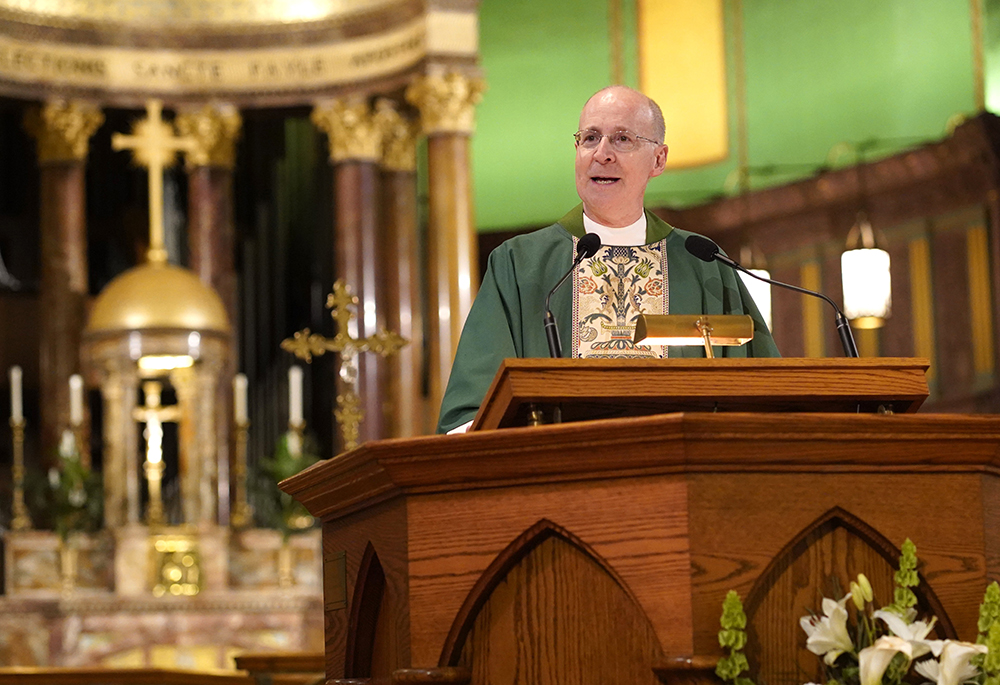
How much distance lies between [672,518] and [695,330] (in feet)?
1.80

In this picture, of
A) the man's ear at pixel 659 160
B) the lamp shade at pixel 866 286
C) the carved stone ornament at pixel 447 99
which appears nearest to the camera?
the man's ear at pixel 659 160

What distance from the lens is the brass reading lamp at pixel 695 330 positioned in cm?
279

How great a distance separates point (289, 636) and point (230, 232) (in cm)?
347

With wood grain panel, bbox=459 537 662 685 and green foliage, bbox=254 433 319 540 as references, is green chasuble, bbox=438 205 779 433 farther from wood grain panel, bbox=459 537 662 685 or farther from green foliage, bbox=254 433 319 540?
green foliage, bbox=254 433 319 540

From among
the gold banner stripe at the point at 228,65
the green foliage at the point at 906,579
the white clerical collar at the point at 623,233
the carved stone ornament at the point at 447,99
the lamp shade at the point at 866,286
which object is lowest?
the green foliage at the point at 906,579

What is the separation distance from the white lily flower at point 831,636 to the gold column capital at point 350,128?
32.9ft

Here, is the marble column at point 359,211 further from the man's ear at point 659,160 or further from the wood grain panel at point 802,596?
the wood grain panel at point 802,596

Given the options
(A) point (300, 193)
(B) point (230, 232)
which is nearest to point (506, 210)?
(A) point (300, 193)

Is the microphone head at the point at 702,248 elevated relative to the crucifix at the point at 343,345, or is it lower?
lower

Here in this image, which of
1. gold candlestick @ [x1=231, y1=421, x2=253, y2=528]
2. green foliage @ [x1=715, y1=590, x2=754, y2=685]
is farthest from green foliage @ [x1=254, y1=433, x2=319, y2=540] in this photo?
green foliage @ [x1=715, y1=590, x2=754, y2=685]

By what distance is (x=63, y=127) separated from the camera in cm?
1180

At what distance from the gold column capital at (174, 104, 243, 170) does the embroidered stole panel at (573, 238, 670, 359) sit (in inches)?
340

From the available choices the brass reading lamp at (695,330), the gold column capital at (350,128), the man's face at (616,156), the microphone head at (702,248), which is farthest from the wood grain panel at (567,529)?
the gold column capital at (350,128)

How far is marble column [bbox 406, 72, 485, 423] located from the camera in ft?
38.0
